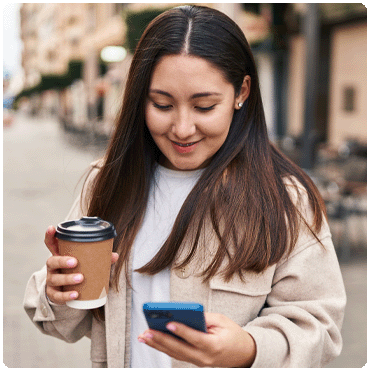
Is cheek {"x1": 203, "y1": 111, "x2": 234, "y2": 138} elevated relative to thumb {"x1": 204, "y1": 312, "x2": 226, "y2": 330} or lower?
elevated

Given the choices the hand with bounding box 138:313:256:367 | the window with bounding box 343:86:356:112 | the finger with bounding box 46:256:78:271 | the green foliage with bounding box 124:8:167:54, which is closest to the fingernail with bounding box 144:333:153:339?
the hand with bounding box 138:313:256:367

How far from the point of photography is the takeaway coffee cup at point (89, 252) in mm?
1298

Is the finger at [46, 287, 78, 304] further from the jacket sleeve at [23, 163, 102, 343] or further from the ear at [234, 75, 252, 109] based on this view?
the ear at [234, 75, 252, 109]

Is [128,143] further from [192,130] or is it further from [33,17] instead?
[33,17]

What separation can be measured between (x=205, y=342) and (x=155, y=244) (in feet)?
1.57

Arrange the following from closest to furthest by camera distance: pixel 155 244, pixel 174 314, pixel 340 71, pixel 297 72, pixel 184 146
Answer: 1. pixel 174 314
2. pixel 184 146
3. pixel 155 244
4. pixel 340 71
5. pixel 297 72

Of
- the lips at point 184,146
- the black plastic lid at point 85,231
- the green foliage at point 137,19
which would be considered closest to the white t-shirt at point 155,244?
the lips at point 184,146

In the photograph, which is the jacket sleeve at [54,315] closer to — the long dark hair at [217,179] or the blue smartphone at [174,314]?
the long dark hair at [217,179]

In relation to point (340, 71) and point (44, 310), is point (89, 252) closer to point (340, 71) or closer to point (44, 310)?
point (44, 310)

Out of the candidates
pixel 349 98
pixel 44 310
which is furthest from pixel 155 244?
pixel 349 98

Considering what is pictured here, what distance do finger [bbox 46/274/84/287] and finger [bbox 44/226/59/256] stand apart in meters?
0.10

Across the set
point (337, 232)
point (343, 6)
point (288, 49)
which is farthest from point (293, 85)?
point (337, 232)

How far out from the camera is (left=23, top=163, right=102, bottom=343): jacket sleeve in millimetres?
1562

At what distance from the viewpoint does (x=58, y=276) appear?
1326 mm
